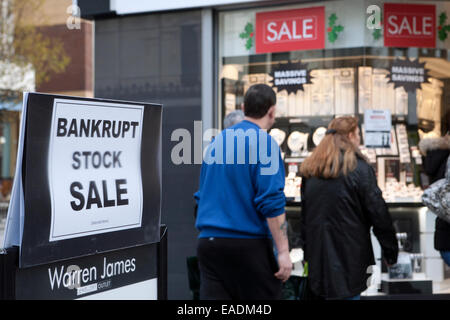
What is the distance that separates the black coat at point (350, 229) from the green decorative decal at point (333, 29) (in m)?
3.10

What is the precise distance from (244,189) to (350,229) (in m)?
1.11

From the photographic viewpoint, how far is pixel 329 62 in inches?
271

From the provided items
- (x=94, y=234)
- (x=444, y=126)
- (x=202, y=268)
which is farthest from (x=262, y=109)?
(x=444, y=126)

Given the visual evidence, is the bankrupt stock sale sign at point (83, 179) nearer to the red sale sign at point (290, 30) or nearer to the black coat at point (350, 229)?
the black coat at point (350, 229)

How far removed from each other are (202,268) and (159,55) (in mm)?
4340

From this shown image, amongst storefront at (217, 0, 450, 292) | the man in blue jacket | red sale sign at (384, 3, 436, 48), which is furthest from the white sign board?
the man in blue jacket

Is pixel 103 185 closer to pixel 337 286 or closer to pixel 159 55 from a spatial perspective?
pixel 337 286

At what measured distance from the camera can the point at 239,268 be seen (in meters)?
3.14

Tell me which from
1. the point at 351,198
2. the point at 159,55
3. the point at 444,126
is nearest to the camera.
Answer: the point at 351,198

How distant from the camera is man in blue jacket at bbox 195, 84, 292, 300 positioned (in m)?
3.14

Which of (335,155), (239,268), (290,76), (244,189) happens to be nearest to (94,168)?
(244,189)

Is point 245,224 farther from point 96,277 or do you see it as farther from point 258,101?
point 96,277

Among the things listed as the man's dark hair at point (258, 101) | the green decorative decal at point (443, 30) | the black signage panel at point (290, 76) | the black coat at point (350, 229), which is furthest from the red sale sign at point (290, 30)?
the man's dark hair at point (258, 101)

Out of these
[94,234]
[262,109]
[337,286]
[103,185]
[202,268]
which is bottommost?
[337,286]
